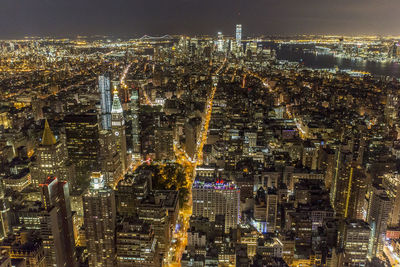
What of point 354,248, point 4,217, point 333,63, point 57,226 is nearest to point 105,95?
Result: point 4,217

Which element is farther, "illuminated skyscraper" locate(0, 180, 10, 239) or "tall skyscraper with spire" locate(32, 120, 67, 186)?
"tall skyscraper with spire" locate(32, 120, 67, 186)

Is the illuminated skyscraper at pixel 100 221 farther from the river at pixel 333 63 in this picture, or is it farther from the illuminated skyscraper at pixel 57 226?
the river at pixel 333 63

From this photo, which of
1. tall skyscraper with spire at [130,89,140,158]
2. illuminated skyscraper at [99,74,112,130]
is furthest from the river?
illuminated skyscraper at [99,74,112,130]

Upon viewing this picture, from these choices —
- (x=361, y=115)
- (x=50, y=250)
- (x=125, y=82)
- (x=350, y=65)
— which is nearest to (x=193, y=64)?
(x=125, y=82)

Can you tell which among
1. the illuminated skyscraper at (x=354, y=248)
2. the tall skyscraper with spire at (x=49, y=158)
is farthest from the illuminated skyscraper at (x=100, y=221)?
the illuminated skyscraper at (x=354, y=248)

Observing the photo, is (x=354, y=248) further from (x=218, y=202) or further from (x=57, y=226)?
(x=57, y=226)

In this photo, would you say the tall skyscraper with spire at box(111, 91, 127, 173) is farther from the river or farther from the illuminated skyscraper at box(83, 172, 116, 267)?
the river

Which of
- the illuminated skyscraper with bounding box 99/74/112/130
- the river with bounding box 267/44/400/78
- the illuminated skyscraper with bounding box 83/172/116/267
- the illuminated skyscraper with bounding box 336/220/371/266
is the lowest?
the illuminated skyscraper with bounding box 336/220/371/266
